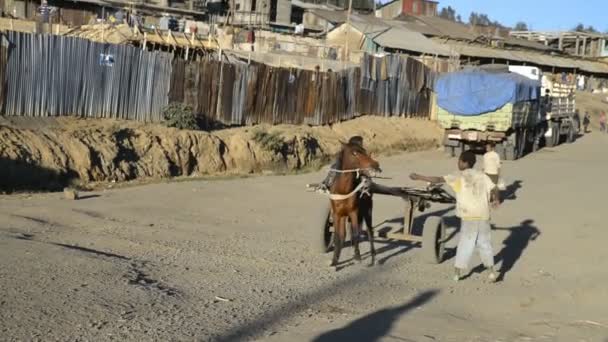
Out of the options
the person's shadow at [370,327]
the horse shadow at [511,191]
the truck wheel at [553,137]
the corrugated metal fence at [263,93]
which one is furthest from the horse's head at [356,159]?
the truck wheel at [553,137]

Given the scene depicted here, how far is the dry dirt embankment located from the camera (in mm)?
17891

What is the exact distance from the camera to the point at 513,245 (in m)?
13.5

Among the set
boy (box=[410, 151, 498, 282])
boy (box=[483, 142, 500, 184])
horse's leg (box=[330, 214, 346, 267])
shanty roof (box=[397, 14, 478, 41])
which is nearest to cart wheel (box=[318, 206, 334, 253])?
horse's leg (box=[330, 214, 346, 267])

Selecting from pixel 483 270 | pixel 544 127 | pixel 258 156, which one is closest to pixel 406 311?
pixel 483 270

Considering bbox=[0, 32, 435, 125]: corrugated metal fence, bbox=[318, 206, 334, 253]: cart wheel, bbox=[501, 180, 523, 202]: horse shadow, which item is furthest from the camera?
bbox=[0, 32, 435, 125]: corrugated metal fence

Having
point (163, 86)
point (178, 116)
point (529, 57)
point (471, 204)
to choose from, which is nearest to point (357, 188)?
point (471, 204)

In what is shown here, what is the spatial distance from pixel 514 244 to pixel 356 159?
4.78 m

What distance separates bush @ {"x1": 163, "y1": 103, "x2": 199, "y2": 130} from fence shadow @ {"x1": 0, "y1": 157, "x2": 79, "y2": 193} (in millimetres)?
5284

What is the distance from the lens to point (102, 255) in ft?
32.0

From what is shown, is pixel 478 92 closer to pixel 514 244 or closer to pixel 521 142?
pixel 521 142

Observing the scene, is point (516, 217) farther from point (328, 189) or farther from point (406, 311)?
point (406, 311)

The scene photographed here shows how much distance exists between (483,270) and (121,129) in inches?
491

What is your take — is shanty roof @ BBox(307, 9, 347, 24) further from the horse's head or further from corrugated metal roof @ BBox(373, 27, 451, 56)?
the horse's head

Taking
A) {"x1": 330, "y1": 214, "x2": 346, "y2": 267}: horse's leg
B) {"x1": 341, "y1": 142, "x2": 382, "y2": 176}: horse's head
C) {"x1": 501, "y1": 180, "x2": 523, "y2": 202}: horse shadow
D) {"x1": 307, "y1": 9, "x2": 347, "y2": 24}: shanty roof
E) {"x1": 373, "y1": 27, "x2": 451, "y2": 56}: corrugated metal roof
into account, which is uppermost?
{"x1": 307, "y1": 9, "x2": 347, "y2": 24}: shanty roof
